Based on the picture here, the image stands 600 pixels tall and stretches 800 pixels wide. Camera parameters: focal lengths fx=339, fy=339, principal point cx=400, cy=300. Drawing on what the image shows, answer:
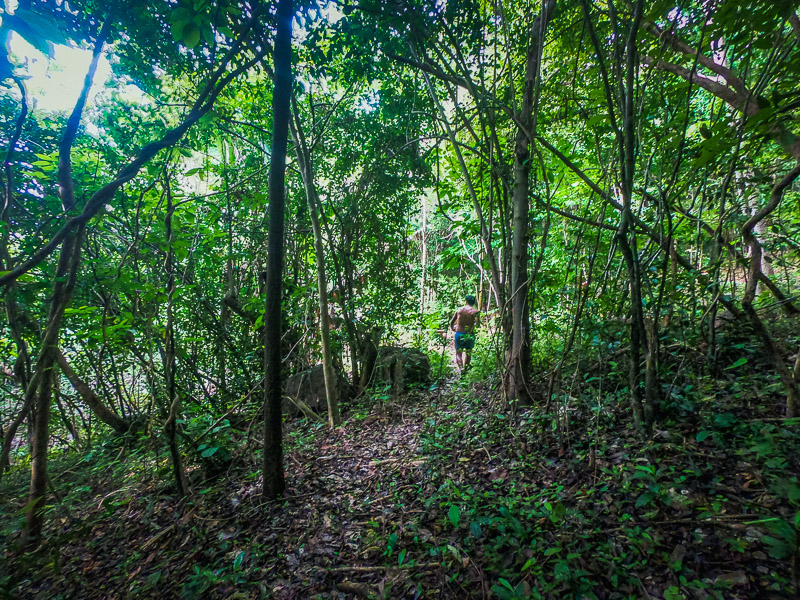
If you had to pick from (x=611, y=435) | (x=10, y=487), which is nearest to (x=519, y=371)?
(x=611, y=435)

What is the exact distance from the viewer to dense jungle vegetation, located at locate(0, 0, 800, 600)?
6.55 feet

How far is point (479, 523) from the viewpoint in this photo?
2.33 meters

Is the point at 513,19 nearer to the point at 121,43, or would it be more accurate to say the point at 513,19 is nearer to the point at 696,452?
the point at 121,43

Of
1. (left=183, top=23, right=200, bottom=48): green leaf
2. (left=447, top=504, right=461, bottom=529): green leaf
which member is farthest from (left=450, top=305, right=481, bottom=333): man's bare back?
(left=183, top=23, right=200, bottom=48): green leaf

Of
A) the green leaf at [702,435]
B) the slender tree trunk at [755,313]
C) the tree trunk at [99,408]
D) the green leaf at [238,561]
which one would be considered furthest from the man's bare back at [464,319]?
the tree trunk at [99,408]

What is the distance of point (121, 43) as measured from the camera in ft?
9.57

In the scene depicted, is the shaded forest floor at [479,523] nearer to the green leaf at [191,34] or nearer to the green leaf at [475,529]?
the green leaf at [475,529]

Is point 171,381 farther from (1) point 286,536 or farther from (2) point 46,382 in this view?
(1) point 286,536

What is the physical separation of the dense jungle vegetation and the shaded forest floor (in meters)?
0.02

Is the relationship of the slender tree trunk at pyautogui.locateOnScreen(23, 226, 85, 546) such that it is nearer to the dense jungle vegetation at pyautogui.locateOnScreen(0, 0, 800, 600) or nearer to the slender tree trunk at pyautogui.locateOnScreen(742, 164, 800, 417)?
the dense jungle vegetation at pyautogui.locateOnScreen(0, 0, 800, 600)

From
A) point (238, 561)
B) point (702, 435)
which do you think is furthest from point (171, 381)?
point (702, 435)

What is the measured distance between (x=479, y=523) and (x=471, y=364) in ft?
11.0

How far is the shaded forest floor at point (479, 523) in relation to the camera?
1810mm

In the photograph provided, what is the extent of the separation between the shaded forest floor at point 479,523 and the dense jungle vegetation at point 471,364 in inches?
0.8
